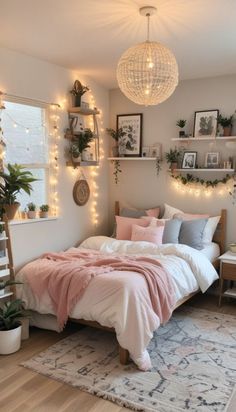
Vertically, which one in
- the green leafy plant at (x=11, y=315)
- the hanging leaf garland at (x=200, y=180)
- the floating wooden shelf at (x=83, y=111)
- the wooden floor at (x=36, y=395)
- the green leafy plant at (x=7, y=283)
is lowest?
the wooden floor at (x=36, y=395)

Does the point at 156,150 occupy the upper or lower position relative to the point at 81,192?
upper

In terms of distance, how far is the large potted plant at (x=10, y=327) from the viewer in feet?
9.87

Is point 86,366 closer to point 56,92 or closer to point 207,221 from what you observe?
point 207,221

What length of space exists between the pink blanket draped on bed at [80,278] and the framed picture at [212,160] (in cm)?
164


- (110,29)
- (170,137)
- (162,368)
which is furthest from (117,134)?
(162,368)

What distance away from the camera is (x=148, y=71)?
2.53m

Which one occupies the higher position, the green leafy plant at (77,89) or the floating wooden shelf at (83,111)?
the green leafy plant at (77,89)

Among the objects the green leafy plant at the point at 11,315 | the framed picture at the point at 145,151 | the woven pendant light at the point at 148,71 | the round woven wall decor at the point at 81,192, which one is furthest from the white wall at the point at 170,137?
the green leafy plant at the point at 11,315

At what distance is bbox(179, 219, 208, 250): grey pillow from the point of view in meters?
4.20

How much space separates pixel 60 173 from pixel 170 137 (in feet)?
5.07

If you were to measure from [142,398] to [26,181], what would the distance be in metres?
1.98

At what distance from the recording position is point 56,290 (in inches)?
126

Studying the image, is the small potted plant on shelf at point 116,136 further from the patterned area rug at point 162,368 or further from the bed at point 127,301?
the patterned area rug at point 162,368

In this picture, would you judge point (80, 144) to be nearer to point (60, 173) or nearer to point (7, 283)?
point (60, 173)
